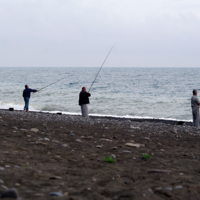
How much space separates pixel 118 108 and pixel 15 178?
20.3 meters

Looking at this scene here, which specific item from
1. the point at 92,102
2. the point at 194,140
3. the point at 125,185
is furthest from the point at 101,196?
the point at 92,102

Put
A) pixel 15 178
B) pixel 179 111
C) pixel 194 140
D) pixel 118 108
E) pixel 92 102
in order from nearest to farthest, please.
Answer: pixel 15 178
pixel 194 140
pixel 179 111
pixel 118 108
pixel 92 102

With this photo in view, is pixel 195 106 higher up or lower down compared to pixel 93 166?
higher up

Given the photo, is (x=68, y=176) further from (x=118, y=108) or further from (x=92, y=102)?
(x=92, y=102)

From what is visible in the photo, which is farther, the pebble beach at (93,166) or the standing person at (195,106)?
the standing person at (195,106)

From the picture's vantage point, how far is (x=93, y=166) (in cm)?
485

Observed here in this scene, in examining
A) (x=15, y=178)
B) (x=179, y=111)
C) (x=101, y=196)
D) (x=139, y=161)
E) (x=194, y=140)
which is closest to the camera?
(x=101, y=196)

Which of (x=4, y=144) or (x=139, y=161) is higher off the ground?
(x=4, y=144)

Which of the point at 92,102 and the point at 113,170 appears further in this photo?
the point at 92,102

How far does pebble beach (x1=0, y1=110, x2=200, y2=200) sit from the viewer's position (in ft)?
11.4

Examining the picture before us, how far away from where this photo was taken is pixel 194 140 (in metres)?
8.30

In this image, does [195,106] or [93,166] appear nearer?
[93,166]

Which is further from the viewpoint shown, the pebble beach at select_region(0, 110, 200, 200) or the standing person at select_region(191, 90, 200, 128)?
the standing person at select_region(191, 90, 200, 128)

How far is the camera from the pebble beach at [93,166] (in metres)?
3.46
